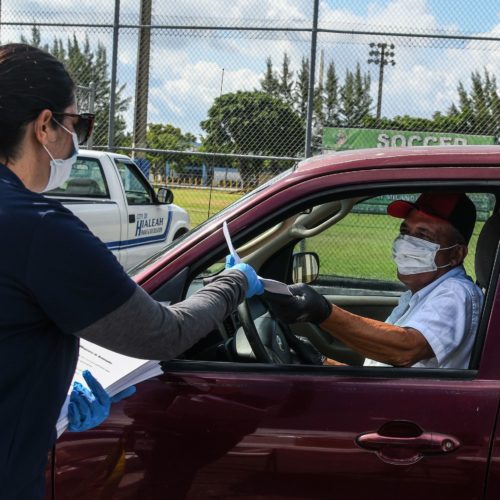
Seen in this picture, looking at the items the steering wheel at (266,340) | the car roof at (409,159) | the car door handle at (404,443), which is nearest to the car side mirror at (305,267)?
the steering wheel at (266,340)

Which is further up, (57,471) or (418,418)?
(418,418)

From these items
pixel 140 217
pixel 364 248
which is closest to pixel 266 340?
pixel 364 248

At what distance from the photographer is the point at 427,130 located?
33.7 feet

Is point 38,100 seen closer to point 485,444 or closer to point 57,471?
point 57,471

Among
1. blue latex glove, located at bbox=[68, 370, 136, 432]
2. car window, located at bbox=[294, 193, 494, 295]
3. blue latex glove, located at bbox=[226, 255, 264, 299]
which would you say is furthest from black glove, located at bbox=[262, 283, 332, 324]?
car window, located at bbox=[294, 193, 494, 295]

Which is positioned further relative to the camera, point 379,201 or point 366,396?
point 379,201

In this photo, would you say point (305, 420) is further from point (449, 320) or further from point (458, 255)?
point (458, 255)

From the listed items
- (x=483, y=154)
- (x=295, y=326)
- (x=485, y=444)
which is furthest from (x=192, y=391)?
(x=295, y=326)

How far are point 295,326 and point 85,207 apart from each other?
5.57 m

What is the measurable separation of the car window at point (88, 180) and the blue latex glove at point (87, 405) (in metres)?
7.33

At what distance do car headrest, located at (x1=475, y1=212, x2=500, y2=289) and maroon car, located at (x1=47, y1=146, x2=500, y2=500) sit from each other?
1.65ft

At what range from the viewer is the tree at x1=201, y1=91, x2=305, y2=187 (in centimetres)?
1028

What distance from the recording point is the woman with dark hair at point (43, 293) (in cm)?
142

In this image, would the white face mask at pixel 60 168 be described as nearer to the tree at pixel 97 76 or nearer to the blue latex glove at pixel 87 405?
the blue latex glove at pixel 87 405
